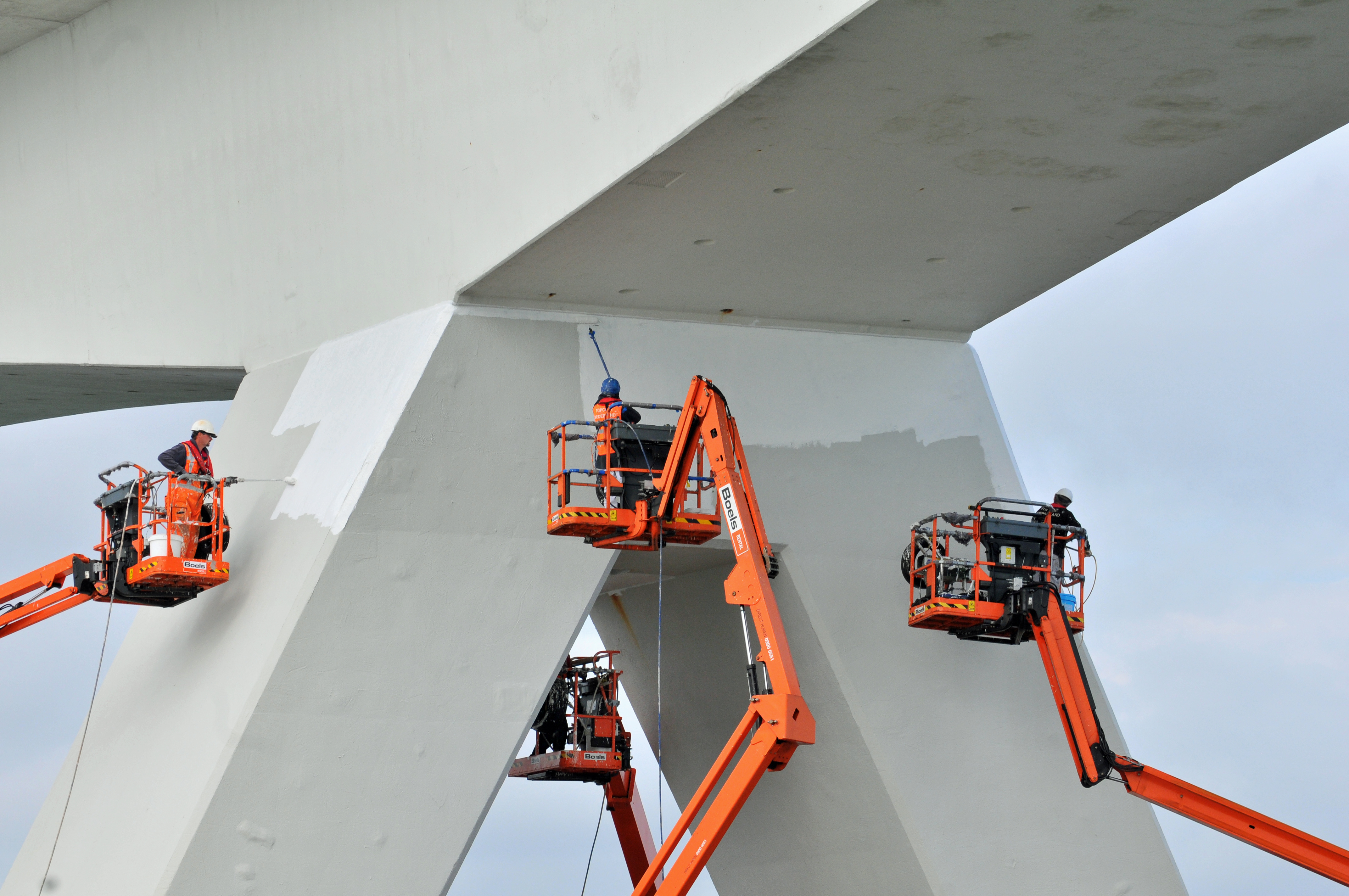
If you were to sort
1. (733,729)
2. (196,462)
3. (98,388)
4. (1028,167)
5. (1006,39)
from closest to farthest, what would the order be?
(1006,39)
(1028,167)
(196,462)
(733,729)
(98,388)

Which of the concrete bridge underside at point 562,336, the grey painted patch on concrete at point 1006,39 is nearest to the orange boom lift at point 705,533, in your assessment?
the concrete bridge underside at point 562,336

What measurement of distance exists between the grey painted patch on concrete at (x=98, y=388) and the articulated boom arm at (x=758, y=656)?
593 centimetres

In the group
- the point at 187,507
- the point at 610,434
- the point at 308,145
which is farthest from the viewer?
the point at 308,145

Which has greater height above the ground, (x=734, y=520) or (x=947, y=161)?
(x=947, y=161)

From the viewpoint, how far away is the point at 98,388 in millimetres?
17719

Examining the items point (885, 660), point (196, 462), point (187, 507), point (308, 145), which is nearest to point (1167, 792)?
point (885, 660)

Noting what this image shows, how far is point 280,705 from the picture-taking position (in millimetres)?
11562

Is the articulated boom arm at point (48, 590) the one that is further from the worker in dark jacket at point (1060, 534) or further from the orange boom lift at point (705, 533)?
the worker in dark jacket at point (1060, 534)

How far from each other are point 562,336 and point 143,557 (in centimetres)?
414

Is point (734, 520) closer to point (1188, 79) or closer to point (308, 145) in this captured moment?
point (1188, 79)

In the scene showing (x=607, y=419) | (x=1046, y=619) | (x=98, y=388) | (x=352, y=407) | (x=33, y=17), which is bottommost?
(x=1046, y=619)

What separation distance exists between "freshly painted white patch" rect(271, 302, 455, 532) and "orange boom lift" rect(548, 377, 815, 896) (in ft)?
4.69

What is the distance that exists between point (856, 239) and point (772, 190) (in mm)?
1364

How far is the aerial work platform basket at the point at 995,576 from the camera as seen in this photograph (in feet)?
40.2
